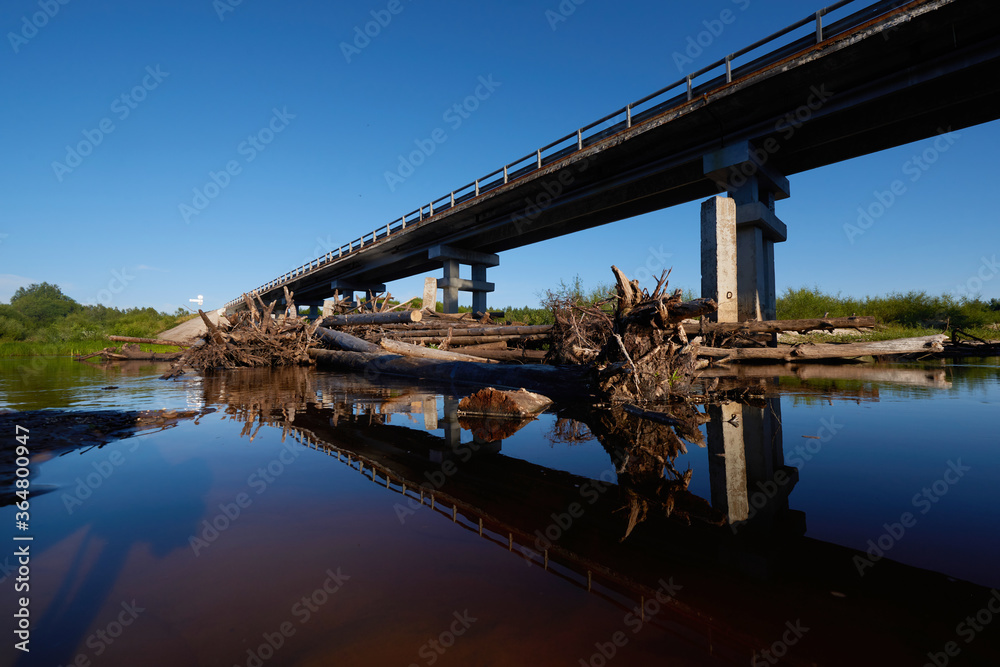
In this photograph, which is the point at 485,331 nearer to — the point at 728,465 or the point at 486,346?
the point at 486,346

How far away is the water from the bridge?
37.7 ft

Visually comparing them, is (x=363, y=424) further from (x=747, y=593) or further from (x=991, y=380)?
(x=991, y=380)

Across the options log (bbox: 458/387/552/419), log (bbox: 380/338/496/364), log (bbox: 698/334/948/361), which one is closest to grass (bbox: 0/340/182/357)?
log (bbox: 380/338/496/364)

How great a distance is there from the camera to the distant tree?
53188 mm

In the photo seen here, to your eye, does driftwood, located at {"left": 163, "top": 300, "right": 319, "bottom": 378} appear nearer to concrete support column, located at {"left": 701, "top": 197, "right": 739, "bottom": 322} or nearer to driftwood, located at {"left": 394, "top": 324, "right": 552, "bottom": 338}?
driftwood, located at {"left": 394, "top": 324, "right": 552, "bottom": 338}

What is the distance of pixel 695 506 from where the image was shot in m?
2.62

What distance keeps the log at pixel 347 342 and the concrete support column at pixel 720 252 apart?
11156 mm

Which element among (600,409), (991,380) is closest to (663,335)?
(600,409)

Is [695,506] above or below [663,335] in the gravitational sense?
below

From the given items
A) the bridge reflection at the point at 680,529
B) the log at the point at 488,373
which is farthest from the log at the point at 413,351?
the bridge reflection at the point at 680,529

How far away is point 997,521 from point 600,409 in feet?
13.8

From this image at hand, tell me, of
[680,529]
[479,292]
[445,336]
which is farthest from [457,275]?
[680,529]

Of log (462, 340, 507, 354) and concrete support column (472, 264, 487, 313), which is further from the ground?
concrete support column (472, 264, 487, 313)

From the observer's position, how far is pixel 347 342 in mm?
13680
